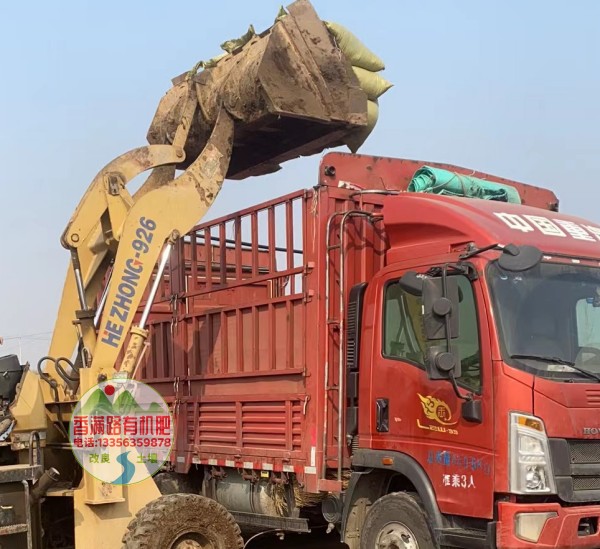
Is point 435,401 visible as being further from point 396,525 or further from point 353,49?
point 353,49

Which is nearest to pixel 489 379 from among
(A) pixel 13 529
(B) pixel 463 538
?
(B) pixel 463 538

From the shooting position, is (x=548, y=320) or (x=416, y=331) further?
(x=416, y=331)

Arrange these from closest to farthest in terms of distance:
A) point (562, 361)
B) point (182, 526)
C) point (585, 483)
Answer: point (585, 483) → point (562, 361) → point (182, 526)

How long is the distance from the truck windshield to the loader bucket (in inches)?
85.8

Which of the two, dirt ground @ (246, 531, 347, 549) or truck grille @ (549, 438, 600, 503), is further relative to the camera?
dirt ground @ (246, 531, 347, 549)

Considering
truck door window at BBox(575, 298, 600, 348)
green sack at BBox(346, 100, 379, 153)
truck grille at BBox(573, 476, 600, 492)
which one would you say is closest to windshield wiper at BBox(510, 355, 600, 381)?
truck door window at BBox(575, 298, 600, 348)

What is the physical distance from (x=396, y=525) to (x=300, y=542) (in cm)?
357

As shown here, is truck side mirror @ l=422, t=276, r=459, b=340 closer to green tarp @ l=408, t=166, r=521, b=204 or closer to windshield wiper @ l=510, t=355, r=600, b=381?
windshield wiper @ l=510, t=355, r=600, b=381

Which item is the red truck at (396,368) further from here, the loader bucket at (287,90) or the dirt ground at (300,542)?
the dirt ground at (300,542)

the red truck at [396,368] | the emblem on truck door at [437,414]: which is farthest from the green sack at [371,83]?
the emblem on truck door at [437,414]

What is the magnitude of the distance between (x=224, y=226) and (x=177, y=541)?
2.76 meters

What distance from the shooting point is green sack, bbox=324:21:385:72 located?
633cm

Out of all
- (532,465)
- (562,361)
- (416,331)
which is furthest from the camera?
(416,331)

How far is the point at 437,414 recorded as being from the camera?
493 centimetres
